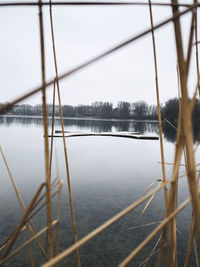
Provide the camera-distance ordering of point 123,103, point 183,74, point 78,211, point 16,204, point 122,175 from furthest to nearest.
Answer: point 123,103 < point 122,175 < point 16,204 < point 78,211 < point 183,74

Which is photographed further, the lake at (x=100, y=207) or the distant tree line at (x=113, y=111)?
the distant tree line at (x=113, y=111)

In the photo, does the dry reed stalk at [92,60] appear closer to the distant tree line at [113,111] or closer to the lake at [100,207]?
the lake at [100,207]

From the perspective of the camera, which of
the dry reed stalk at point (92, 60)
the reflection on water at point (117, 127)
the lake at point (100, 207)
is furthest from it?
the reflection on water at point (117, 127)

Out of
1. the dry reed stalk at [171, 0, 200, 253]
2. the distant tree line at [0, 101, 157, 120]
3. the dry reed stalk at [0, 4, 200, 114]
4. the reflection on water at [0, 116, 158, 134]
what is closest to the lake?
the dry reed stalk at [0, 4, 200, 114]

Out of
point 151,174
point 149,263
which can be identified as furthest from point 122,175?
point 149,263

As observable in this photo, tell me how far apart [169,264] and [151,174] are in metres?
4.73

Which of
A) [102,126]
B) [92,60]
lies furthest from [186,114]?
[102,126]

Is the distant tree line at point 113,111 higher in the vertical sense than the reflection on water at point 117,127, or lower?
higher

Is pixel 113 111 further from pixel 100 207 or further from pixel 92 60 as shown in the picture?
pixel 92 60

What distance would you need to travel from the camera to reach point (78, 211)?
2.68 meters

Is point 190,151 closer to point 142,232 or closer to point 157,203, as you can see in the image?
point 142,232

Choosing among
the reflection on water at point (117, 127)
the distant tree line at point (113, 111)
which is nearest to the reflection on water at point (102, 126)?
the reflection on water at point (117, 127)

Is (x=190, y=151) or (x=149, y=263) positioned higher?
(x=190, y=151)

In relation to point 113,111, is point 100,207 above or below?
below
